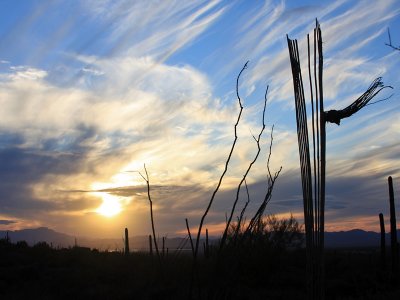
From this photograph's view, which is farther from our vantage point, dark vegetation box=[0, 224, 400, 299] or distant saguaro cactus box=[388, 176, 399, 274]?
distant saguaro cactus box=[388, 176, 399, 274]

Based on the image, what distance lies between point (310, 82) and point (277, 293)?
10732 mm

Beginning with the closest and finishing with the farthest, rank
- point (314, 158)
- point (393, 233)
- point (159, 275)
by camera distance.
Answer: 1. point (314, 158)
2. point (159, 275)
3. point (393, 233)

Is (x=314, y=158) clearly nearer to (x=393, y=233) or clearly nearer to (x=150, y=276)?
(x=150, y=276)

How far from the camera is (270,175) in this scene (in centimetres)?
377

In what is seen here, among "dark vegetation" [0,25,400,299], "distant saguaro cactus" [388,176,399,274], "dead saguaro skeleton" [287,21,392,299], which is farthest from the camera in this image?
"distant saguaro cactus" [388,176,399,274]

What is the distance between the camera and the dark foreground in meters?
11.6

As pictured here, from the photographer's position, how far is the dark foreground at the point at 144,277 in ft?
37.9

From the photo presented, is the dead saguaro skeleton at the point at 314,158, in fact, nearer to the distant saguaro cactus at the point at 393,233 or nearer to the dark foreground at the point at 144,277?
the dark foreground at the point at 144,277

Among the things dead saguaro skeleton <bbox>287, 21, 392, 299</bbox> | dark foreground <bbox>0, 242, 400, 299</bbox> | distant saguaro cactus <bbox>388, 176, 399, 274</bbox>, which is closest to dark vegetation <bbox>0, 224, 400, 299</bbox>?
dark foreground <bbox>0, 242, 400, 299</bbox>

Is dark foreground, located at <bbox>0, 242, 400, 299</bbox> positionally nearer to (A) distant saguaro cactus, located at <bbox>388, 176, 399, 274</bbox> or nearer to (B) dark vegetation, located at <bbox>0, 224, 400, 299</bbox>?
(B) dark vegetation, located at <bbox>0, 224, 400, 299</bbox>

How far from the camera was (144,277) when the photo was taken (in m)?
Answer: 14.5

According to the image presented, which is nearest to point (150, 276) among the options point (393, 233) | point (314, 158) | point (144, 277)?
point (144, 277)

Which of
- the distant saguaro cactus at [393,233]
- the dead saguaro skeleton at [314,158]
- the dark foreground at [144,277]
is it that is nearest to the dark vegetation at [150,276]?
the dark foreground at [144,277]

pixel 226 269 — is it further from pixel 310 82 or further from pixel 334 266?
pixel 334 266
